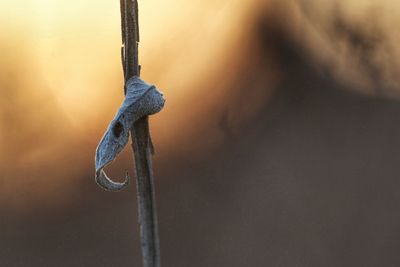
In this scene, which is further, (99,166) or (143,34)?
(143,34)

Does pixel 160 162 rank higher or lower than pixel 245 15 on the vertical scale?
lower

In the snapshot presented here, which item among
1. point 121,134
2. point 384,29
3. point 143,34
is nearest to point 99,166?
point 121,134

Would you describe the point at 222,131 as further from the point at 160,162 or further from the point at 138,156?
the point at 138,156

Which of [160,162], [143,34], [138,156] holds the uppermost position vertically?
[143,34]

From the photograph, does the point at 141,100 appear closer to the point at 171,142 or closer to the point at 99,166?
the point at 99,166

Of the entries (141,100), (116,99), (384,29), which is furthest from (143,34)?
(141,100)

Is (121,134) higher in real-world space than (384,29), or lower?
lower
